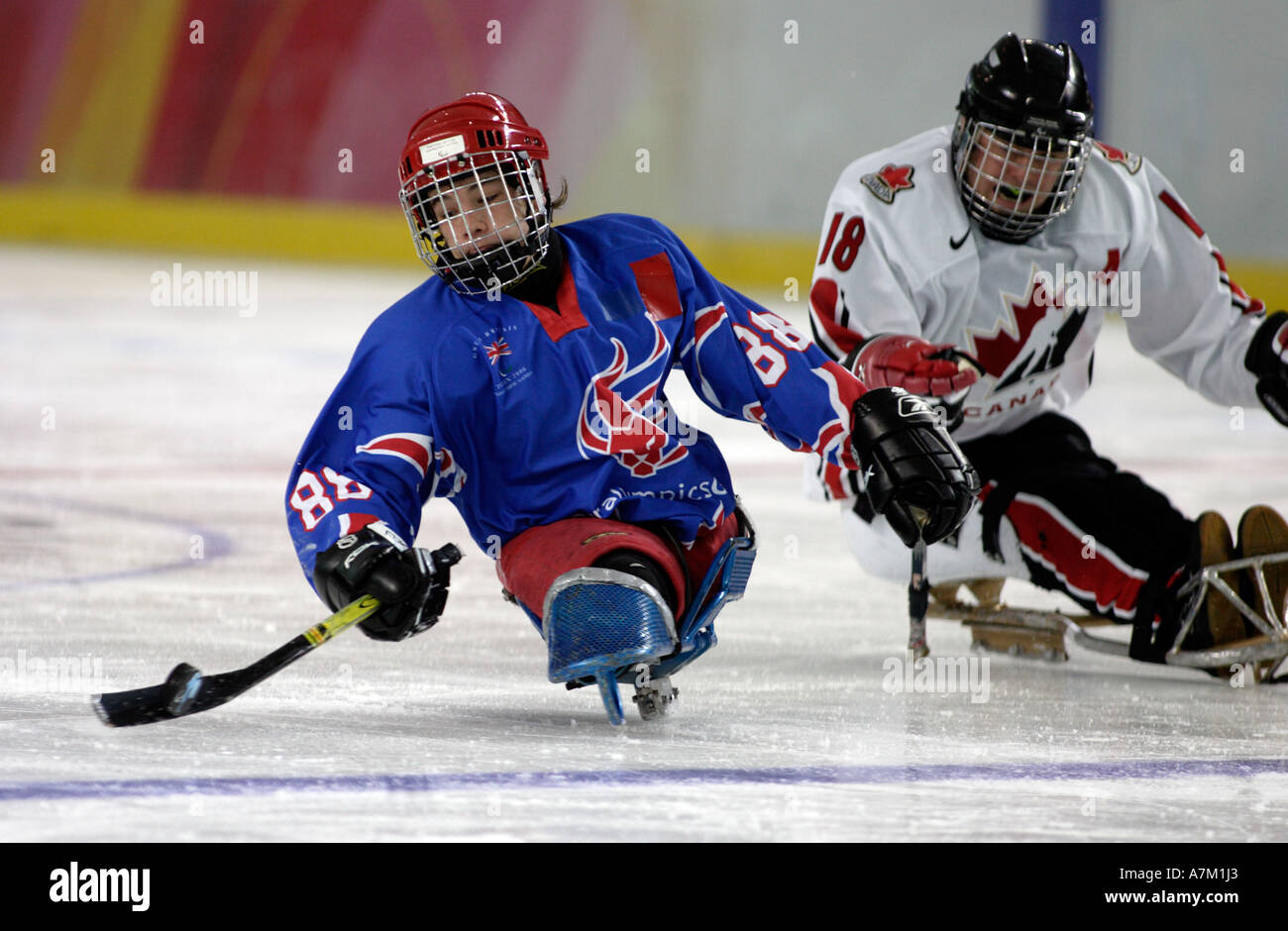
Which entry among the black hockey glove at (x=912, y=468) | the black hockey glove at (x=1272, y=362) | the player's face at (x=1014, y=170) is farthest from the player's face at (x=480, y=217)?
the black hockey glove at (x=1272, y=362)

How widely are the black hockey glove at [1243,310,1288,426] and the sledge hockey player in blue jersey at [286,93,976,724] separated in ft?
3.14

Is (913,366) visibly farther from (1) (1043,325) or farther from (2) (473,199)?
(2) (473,199)

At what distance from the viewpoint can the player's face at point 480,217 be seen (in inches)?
103

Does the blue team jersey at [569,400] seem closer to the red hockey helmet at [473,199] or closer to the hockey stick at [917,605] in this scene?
the red hockey helmet at [473,199]

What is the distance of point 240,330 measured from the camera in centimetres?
884

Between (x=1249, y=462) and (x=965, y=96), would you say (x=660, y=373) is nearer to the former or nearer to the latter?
(x=965, y=96)

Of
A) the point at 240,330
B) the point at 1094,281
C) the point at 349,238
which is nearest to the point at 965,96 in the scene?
the point at 1094,281

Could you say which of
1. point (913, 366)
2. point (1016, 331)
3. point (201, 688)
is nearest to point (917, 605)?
point (913, 366)

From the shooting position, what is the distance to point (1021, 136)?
316 cm

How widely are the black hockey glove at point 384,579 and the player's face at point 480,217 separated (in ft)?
1.45

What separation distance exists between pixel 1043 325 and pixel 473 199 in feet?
4.09

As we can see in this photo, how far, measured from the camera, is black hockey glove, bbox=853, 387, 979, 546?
8.52 feet

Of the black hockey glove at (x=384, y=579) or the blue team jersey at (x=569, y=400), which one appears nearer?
the black hockey glove at (x=384, y=579)

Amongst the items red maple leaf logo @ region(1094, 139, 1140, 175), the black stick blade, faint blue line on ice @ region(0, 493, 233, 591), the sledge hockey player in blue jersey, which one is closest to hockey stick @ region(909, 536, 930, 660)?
the sledge hockey player in blue jersey
